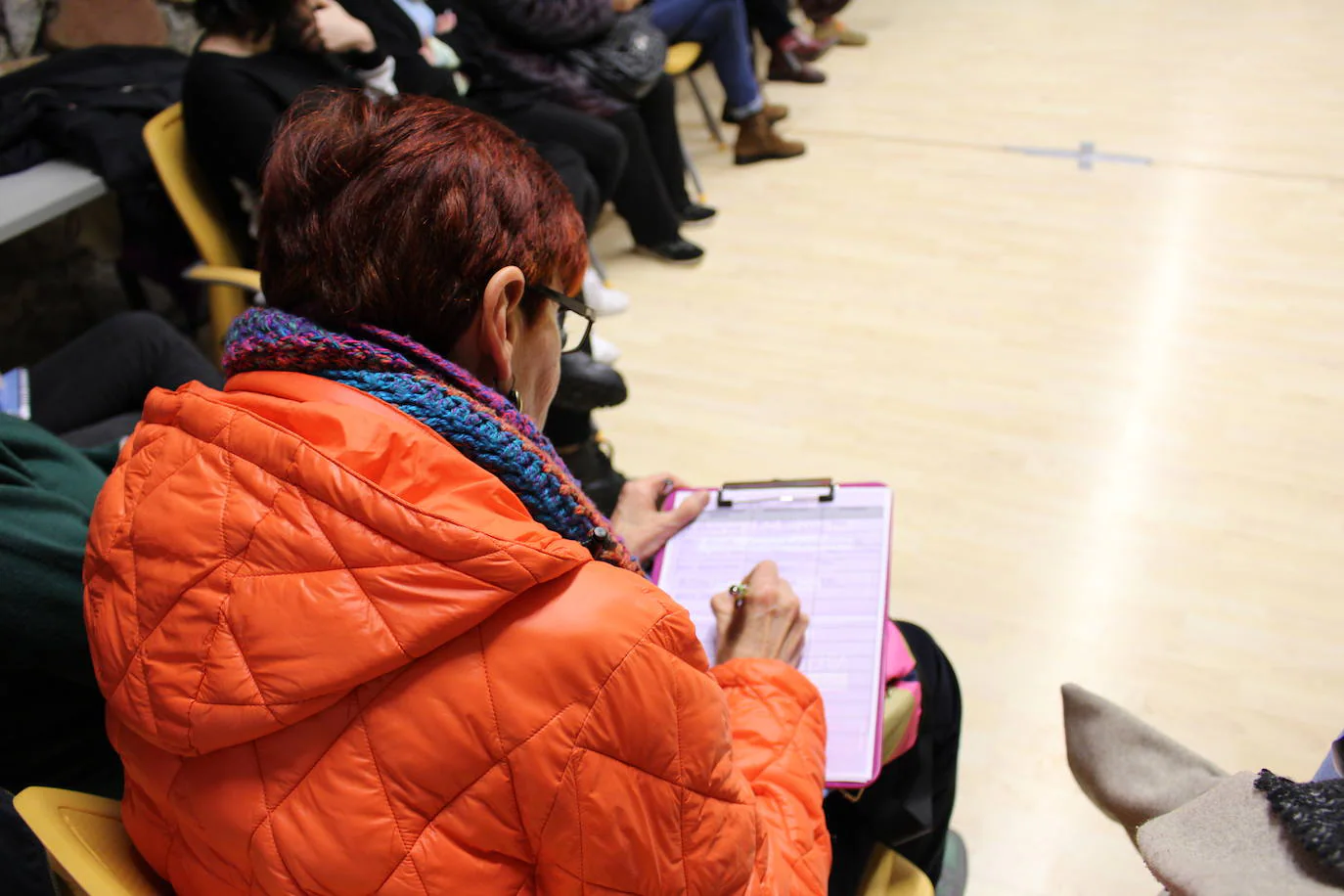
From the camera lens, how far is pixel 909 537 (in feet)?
7.19

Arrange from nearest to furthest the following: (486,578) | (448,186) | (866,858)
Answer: (486,578), (448,186), (866,858)

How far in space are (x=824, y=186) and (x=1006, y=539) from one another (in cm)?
186

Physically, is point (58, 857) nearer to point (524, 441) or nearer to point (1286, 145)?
point (524, 441)

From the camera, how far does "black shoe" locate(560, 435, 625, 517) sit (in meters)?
1.96

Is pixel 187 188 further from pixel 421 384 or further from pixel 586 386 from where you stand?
pixel 421 384

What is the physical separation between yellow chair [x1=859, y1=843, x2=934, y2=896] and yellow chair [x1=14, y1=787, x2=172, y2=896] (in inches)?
29.8

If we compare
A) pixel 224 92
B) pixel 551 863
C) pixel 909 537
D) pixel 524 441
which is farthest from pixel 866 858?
pixel 224 92

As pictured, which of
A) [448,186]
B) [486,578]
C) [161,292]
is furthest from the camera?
[161,292]

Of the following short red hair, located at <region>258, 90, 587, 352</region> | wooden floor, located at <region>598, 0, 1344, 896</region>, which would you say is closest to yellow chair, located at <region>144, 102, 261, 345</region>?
wooden floor, located at <region>598, 0, 1344, 896</region>

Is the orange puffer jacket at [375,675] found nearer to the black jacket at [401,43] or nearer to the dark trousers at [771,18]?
the black jacket at [401,43]

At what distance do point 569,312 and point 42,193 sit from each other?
1.92 m

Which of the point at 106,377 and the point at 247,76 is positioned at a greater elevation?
the point at 247,76

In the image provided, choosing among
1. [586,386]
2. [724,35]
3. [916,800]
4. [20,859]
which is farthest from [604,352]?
[724,35]

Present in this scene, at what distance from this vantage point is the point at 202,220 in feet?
7.72
